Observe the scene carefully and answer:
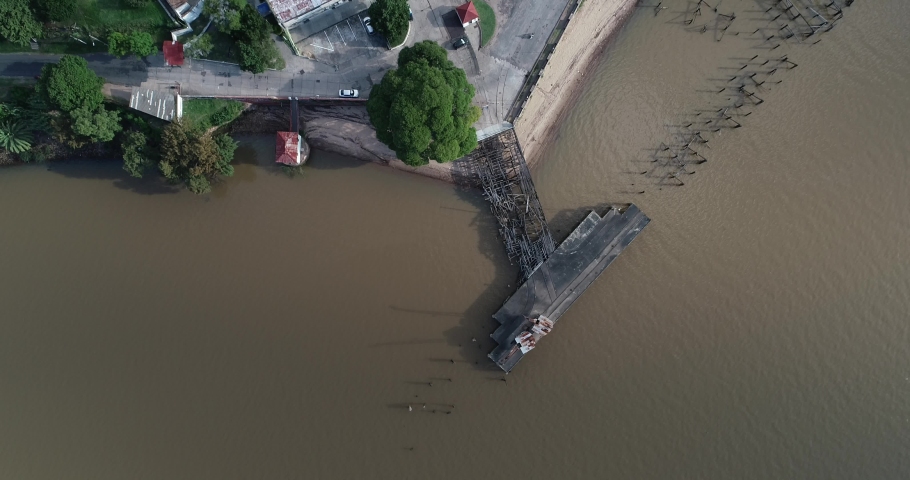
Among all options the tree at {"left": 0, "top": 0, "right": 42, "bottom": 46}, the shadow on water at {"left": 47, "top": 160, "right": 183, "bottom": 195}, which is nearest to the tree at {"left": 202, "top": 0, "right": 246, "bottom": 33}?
the tree at {"left": 0, "top": 0, "right": 42, "bottom": 46}

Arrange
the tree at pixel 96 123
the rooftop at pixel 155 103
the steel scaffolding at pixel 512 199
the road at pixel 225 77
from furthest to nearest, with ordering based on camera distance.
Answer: the steel scaffolding at pixel 512 199 → the road at pixel 225 77 → the rooftop at pixel 155 103 → the tree at pixel 96 123

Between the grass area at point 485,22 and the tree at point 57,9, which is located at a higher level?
the grass area at point 485,22

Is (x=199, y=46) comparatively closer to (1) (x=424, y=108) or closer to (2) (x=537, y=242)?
(1) (x=424, y=108)

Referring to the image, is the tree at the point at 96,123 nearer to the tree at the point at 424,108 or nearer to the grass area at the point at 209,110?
the grass area at the point at 209,110

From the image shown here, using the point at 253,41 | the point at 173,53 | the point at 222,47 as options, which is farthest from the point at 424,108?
the point at 173,53

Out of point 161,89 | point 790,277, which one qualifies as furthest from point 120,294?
point 790,277

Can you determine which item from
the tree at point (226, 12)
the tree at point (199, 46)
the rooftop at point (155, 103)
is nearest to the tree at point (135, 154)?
the rooftop at point (155, 103)
